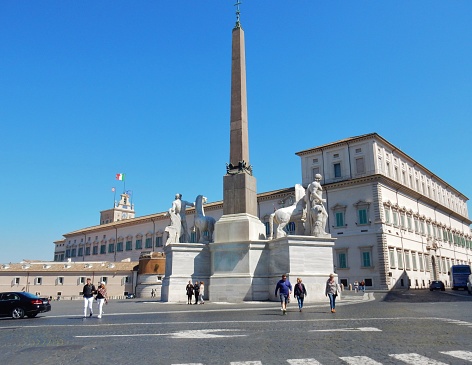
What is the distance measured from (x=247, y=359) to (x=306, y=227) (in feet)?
42.5

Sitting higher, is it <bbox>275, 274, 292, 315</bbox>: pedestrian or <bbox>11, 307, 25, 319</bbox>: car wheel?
<bbox>275, 274, 292, 315</bbox>: pedestrian

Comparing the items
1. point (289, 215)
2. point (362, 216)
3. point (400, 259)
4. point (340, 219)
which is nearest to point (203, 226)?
point (289, 215)

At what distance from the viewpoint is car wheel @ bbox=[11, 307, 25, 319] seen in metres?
15.2

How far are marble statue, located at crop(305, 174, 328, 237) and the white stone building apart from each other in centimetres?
1953

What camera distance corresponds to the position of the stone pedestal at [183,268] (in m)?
18.9

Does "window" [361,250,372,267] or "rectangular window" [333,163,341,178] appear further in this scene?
"rectangular window" [333,163,341,178]

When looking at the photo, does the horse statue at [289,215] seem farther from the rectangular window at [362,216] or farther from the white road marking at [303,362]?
the rectangular window at [362,216]

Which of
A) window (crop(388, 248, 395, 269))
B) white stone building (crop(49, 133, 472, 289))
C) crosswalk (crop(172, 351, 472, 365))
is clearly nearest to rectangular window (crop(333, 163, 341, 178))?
white stone building (crop(49, 133, 472, 289))

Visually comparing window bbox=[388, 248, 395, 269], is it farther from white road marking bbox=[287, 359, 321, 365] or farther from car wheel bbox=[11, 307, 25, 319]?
white road marking bbox=[287, 359, 321, 365]

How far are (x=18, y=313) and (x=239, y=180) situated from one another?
9.69 metres

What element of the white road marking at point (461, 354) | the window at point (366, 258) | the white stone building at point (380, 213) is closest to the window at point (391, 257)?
the white stone building at point (380, 213)

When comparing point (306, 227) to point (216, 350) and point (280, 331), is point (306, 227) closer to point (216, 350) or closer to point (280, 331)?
point (280, 331)

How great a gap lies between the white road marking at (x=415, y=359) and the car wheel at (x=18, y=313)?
13.4 meters

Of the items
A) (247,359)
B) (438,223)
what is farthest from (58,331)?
(438,223)
